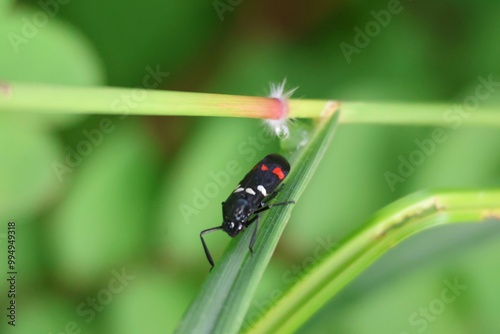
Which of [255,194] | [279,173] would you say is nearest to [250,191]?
[255,194]

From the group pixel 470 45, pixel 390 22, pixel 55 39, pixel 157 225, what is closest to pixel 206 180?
pixel 157 225

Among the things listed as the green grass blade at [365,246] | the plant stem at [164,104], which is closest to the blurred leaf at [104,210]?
the plant stem at [164,104]

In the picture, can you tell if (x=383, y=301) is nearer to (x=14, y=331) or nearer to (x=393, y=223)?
(x=393, y=223)

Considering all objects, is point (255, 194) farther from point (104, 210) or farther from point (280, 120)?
point (104, 210)

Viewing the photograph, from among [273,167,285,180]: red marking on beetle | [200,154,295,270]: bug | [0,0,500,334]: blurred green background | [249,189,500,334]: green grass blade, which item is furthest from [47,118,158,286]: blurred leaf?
[249,189,500,334]: green grass blade

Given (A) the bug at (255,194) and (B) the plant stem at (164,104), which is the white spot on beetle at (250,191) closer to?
(A) the bug at (255,194)
